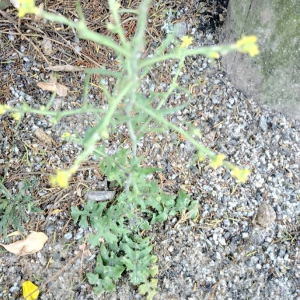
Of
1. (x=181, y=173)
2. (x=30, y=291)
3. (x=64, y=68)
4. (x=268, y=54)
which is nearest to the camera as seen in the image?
(x=30, y=291)

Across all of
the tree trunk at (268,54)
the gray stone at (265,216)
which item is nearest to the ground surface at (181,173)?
the gray stone at (265,216)

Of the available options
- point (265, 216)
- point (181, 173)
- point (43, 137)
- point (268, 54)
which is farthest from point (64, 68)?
point (265, 216)

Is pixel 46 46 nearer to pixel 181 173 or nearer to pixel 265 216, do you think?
pixel 181 173

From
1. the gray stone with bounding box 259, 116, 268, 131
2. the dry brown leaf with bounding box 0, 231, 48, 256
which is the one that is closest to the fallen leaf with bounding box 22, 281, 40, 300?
the dry brown leaf with bounding box 0, 231, 48, 256

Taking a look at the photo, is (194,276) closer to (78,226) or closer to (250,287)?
(250,287)

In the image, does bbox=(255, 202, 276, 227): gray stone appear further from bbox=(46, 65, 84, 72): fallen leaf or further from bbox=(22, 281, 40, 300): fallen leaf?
bbox=(46, 65, 84, 72): fallen leaf

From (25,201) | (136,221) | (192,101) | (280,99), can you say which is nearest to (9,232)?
(25,201)
